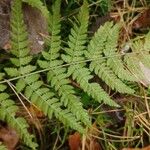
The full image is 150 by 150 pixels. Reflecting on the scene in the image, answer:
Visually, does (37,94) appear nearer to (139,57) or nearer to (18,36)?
(18,36)

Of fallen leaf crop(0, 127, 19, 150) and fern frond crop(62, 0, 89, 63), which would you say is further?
fallen leaf crop(0, 127, 19, 150)

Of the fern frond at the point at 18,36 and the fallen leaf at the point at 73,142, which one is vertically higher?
the fern frond at the point at 18,36

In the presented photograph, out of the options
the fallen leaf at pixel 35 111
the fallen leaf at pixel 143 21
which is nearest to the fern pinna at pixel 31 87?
the fallen leaf at pixel 35 111

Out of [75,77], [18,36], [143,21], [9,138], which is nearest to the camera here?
[18,36]

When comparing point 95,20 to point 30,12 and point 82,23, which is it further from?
point 82,23

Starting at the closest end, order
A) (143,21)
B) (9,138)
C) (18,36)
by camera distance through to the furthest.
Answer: (18,36), (9,138), (143,21)

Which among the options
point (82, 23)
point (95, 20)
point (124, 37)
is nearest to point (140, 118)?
point (124, 37)

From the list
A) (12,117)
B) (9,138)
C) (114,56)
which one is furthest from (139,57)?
(9,138)

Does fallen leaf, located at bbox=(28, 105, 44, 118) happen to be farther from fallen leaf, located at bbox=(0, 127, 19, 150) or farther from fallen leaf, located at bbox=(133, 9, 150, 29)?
fallen leaf, located at bbox=(133, 9, 150, 29)

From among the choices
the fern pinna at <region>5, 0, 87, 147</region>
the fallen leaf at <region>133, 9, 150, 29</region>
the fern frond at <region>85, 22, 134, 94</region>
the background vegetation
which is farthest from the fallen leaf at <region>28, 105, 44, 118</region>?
the fallen leaf at <region>133, 9, 150, 29</region>

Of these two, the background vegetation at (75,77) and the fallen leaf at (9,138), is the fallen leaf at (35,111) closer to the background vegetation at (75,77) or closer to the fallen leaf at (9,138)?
the background vegetation at (75,77)

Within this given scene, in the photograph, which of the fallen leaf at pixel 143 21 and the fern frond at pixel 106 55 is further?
the fallen leaf at pixel 143 21
